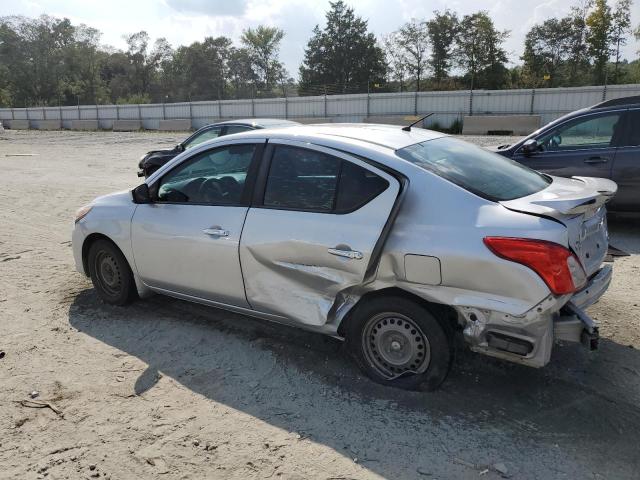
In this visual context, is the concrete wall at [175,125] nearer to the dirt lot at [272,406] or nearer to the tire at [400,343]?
the dirt lot at [272,406]

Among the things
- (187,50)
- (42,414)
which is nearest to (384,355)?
(42,414)

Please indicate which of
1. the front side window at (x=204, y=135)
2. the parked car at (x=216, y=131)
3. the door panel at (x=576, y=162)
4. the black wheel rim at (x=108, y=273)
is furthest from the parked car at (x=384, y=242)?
the front side window at (x=204, y=135)

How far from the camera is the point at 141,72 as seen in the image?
76188 millimetres

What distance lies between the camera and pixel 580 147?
22.5 feet

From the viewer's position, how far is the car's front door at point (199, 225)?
386cm

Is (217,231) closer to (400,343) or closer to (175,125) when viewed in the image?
(400,343)

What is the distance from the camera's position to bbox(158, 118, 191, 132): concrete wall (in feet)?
125

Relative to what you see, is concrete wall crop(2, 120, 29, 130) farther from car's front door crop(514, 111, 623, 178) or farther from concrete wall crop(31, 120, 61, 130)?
car's front door crop(514, 111, 623, 178)

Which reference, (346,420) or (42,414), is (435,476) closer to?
(346,420)

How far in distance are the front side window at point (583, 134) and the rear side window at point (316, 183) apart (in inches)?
182

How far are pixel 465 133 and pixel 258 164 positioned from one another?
24.8 m

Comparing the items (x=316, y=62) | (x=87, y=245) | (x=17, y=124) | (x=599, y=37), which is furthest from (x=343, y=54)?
(x=87, y=245)

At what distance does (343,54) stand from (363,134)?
60.7 meters

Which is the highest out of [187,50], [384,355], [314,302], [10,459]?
[187,50]
